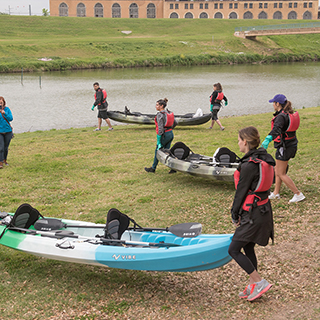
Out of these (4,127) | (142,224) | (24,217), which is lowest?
(142,224)

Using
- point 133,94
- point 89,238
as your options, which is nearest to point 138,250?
point 89,238

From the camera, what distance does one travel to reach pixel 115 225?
19.7 feet

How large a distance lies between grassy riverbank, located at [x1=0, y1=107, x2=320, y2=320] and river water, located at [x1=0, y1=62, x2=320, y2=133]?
7675mm

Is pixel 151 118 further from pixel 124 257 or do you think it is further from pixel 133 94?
pixel 124 257

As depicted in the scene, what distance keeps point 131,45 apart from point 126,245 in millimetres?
59215

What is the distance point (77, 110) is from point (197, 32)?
207 ft

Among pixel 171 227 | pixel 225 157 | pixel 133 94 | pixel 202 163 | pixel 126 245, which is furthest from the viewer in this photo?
pixel 133 94

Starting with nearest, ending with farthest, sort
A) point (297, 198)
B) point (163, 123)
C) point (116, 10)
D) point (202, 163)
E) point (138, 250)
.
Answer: point (138, 250), point (297, 198), point (202, 163), point (163, 123), point (116, 10)

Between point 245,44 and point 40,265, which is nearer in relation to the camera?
point 40,265

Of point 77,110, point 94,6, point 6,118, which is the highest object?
point 94,6

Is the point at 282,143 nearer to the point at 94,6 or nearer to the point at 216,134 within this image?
the point at 216,134

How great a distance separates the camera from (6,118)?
10609mm

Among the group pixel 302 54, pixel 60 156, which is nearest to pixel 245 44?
pixel 302 54

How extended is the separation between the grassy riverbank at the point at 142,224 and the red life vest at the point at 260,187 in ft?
4.57
